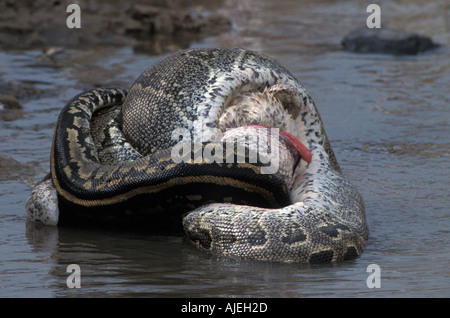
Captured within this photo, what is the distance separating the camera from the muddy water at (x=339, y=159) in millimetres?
5016

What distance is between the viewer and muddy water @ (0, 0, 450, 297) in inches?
197

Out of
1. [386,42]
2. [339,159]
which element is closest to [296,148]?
[339,159]

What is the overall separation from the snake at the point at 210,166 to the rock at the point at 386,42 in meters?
7.38

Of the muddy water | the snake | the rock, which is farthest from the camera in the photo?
the rock

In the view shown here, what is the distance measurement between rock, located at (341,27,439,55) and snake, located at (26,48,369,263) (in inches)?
290

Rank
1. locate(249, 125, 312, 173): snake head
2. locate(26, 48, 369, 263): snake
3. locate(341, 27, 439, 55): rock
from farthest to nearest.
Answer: locate(341, 27, 439, 55): rock → locate(249, 125, 312, 173): snake head → locate(26, 48, 369, 263): snake

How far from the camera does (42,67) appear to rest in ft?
41.4

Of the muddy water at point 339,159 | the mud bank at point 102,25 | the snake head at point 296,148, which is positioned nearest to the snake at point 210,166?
the snake head at point 296,148

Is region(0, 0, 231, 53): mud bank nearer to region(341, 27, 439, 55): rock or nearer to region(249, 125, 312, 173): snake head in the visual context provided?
region(341, 27, 439, 55): rock

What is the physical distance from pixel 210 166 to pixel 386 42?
9303 millimetres

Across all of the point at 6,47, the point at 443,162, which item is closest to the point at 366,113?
the point at 443,162

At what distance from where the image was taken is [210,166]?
5.64 metres

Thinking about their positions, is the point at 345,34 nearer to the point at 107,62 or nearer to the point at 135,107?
the point at 107,62

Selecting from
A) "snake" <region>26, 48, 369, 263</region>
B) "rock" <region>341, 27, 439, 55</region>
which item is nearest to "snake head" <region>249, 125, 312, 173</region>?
"snake" <region>26, 48, 369, 263</region>
